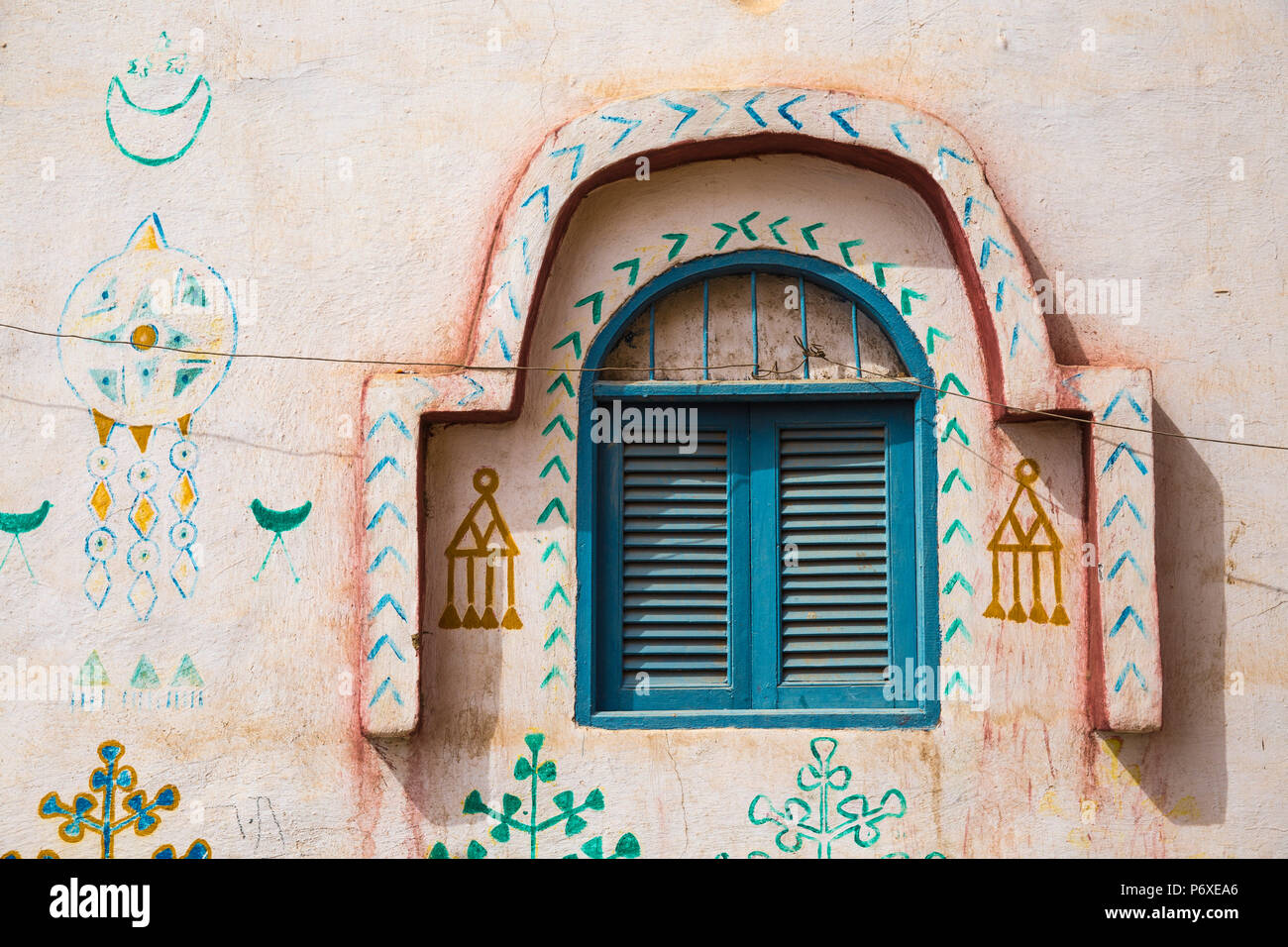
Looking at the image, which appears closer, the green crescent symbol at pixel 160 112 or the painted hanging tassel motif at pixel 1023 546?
the painted hanging tassel motif at pixel 1023 546

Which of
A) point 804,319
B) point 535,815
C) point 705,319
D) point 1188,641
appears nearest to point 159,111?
point 705,319

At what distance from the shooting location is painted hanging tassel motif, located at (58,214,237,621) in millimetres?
4801

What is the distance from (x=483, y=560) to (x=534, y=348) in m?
0.83

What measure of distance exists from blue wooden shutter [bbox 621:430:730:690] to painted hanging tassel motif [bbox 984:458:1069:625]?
1019mm

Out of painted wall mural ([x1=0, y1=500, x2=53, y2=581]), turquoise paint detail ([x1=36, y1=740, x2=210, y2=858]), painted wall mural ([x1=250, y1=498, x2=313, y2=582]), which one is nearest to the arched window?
painted wall mural ([x1=250, y1=498, x2=313, y2=582])

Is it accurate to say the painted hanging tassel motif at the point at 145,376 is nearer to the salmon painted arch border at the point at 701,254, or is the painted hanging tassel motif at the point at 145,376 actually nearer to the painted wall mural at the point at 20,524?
the painted wall mural at the point at 20,524

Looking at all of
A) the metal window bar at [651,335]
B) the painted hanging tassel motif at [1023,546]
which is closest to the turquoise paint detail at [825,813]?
the painted hanging tassel motif at [1023,546]

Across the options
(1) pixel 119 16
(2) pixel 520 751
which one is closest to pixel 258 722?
(2) pixel 520 751

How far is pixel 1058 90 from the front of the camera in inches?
194

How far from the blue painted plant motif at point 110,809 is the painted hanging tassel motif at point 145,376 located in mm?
636

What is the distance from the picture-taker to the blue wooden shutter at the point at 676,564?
16.0 feet

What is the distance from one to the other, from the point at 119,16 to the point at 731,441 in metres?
2.94

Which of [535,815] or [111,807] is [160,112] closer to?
[111,807]

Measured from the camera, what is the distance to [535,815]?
4.69 m
